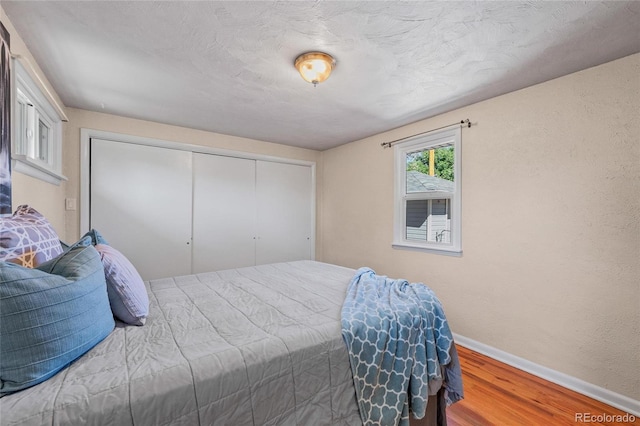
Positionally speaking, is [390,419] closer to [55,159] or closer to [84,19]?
[84,19]

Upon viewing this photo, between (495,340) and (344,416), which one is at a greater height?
(344,416)

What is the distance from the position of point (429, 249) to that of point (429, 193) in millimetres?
632

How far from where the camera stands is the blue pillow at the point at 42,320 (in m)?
0.76

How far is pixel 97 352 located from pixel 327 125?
2.93 meters

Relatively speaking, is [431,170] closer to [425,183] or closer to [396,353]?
[425,183]


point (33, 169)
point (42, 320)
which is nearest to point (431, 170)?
point (42, 320)

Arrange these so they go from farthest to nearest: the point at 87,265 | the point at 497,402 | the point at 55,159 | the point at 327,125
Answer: the point at 327,125 < the point at 55,159 < the point at 497,402 < the point at 87,265

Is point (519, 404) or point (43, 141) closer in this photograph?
point (519, 404)

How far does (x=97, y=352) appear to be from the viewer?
0.99 meters

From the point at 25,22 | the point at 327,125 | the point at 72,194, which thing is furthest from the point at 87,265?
the point at 327,125

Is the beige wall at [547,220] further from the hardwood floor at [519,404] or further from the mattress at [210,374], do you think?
the mattress at [210,374]

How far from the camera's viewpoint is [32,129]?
2008 millimetres

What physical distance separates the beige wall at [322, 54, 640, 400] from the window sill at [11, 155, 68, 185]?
337 cm

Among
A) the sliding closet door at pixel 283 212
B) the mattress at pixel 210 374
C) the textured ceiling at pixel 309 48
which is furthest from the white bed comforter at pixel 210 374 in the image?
the sliding closet door at pixel 283 212
